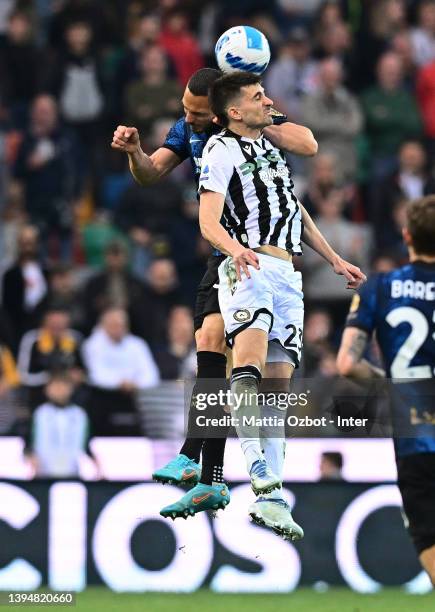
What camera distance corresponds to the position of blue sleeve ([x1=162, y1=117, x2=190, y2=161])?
1012 centimetres

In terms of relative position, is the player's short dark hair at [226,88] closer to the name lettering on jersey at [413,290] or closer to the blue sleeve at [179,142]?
the blue sleeve at [179,142]

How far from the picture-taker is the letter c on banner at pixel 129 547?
12.8 m

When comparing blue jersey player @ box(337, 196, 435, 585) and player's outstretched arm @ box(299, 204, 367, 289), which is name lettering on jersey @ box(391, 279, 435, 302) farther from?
player's outstretched arm @ box(299, 204, 367, 289)

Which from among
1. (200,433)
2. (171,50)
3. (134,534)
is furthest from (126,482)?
(171,50)

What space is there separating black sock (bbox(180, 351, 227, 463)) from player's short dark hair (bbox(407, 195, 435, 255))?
1.34 m

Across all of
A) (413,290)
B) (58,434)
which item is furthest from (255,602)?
A: (413,290)

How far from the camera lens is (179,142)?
10.1 m

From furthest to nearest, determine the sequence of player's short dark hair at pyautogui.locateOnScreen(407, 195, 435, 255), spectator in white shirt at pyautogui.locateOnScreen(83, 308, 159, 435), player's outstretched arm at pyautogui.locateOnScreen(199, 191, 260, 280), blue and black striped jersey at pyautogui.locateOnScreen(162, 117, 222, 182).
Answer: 1. spectator in white shirt at pyautogui.locateOnScreen(83, 308, 159, 435)
2. blue and black striped jersey at pyautogui.locateOnScreen(162, 117, 222, 182)
3. player's short dark hair at pyautogui.locateOnScreen(407, 195, 435, 255)
4. player's outstretched arm at pyautogui.locateOnScreen(199, 191, 260, 280)

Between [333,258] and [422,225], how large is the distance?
0.71 metres

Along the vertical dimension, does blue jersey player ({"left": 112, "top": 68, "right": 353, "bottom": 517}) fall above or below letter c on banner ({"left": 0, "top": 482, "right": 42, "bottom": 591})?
above

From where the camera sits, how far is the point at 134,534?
12.8 metres

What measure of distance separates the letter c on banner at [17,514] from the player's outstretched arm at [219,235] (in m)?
4.12

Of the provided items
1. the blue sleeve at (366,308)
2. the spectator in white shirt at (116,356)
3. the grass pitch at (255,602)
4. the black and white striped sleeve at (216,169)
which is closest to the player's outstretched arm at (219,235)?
the black and white striped sleeve at (216,169)

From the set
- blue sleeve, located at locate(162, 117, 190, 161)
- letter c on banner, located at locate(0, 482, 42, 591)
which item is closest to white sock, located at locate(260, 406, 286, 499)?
blue sleeve, located at locate(162, 117, 190, 161)
